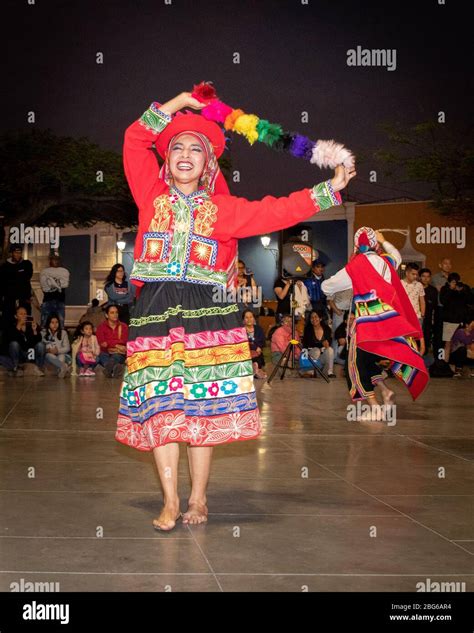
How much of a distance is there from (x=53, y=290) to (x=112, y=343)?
1444 mm

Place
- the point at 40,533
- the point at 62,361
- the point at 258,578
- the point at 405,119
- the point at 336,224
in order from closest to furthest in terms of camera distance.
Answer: the point at 258,578 < the point at 40,533 < the point at 62,361 < the point at 405,119 < the point at 336,224

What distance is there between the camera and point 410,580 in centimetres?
340

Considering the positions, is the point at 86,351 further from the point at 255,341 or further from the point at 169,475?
the point at 169,475

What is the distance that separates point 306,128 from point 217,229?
16434mm

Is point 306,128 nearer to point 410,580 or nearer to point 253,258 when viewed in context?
point 253,258

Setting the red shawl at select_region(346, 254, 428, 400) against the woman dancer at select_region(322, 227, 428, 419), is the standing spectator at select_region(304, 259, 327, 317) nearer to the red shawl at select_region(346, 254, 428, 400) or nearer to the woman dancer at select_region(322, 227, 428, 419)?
the woman dancer at select_region(322, 227, 428, 419)

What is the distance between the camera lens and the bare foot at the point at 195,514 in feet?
14.0

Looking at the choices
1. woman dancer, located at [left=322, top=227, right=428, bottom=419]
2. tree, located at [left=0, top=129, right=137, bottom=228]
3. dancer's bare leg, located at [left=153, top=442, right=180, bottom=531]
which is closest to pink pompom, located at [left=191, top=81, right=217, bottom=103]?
dancer's bare leg, located at [left=153, top=442, right=180, bottom=531]

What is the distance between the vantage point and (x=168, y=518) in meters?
4.15

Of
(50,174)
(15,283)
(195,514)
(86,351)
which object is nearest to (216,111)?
(195,514)

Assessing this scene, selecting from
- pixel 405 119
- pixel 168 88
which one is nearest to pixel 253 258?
pixel 405 119

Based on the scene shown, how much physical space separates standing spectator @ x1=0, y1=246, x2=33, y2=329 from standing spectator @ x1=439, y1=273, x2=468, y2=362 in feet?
19.4

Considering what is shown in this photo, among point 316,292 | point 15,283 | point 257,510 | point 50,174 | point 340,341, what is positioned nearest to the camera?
point 257,510

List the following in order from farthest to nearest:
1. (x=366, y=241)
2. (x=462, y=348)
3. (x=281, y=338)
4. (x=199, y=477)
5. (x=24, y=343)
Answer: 1. (x=462, y=348)
2. (x=281, y=338)
3. (x=24, y=343)
4. (x=366, y=241)
5. (x=199, y=477)
